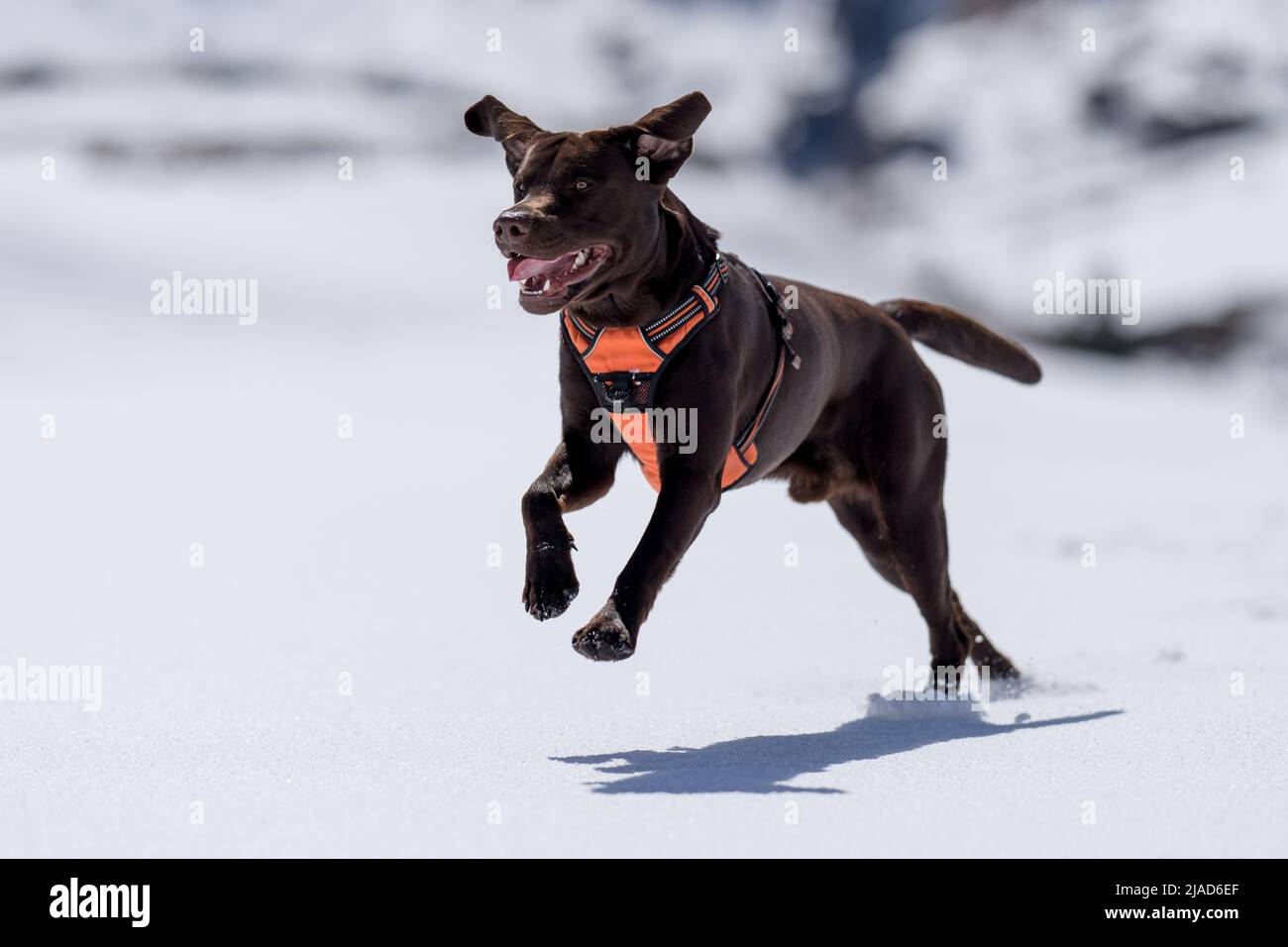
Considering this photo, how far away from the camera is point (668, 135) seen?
14.5 ft

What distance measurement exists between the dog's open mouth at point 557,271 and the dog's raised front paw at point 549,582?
0.68 m

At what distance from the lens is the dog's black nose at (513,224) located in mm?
4027

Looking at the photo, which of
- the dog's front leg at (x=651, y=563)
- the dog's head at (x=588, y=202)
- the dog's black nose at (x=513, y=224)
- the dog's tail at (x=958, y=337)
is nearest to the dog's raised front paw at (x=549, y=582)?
the dog's front leg at (x=651, y=563)

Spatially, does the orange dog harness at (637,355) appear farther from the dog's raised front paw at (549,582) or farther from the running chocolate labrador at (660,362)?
the dog's raised front paw at (549,582)

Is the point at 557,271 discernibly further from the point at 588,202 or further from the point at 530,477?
the point at 530,477

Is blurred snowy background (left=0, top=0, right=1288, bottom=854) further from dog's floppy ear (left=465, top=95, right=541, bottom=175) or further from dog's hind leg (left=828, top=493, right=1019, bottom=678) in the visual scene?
dog's floppy ear (left=465, top=95, right=541, bottom=175)

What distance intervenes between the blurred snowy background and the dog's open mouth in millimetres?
1243

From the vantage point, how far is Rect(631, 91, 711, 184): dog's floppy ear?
173 inches

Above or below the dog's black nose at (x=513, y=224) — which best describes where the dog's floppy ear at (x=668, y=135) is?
above

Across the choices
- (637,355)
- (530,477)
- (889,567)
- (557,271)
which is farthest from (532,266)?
(530,477)

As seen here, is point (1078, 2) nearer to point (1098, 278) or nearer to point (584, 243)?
point (1098, 278)

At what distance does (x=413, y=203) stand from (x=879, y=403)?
76.9 ft

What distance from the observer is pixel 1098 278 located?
95.7 ft

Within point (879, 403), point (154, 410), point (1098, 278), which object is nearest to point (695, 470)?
point (879, 403)
